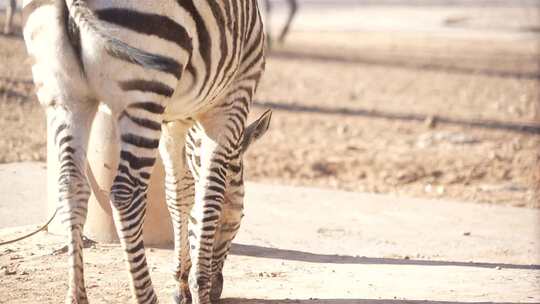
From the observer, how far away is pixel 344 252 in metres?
7.55

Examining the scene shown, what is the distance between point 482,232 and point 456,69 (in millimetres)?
13016

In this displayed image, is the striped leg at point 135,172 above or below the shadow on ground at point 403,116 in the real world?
above

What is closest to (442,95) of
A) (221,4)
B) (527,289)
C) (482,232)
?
(482,232)

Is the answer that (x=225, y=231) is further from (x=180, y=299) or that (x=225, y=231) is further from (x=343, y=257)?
(x=343, y=257)

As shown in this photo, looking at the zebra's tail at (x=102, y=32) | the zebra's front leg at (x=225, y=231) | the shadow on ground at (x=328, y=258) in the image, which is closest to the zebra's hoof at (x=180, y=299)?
the zebra's front leg at (x=225, y=231)

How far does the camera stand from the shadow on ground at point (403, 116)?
47.4 ft

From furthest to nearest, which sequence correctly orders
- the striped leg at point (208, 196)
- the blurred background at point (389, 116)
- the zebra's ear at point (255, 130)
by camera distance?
the blurred background at point (389, 116) < the zebra's ear at point (255, 130) < the striped leg at point (208, 196)

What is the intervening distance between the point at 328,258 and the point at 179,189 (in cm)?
159

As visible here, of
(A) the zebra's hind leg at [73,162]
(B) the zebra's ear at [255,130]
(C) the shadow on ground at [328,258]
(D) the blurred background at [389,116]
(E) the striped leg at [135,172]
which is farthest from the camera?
(D) the blurred background at [389,116]

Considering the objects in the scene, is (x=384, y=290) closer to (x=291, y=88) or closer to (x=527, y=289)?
(x=527, y=289)

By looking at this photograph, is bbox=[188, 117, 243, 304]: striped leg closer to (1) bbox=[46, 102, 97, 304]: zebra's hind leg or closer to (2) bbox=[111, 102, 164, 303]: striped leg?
(2) bbox=[111, 102, 164, 303]: striped leg

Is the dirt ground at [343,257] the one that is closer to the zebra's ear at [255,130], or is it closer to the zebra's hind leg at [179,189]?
the zebra's hind leg at [179,189]

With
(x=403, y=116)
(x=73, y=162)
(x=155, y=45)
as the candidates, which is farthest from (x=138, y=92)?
(x=403, y=116)

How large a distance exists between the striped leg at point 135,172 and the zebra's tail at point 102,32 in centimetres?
25
